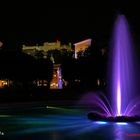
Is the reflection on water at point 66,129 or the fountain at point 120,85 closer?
the reflection on water at point 66,129

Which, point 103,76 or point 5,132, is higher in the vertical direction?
point 103,76

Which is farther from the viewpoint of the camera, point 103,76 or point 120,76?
point 103,76

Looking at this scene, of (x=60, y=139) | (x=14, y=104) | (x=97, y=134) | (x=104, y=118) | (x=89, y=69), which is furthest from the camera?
(x=89, y=69)

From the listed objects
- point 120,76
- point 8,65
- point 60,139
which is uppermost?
point 8,65

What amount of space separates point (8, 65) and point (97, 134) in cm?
6041

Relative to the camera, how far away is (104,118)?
2020 cm

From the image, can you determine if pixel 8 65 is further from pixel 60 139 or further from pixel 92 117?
pixel 60 139

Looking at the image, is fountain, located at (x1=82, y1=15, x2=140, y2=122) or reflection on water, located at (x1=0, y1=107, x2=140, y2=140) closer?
reflection on water, located at (x1=0, y1=107, x2=140, y2=140)

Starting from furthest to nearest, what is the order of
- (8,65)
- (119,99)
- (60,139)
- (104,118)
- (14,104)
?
(8,65), (14,104), (119,99), (104,118), (60,139)

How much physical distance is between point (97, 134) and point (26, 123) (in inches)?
196


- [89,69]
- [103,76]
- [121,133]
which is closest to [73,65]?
[89,69]

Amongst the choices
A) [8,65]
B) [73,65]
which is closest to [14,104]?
[8,65]

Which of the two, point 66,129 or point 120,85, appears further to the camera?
point 120,85

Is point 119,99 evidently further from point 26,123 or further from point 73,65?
point 73,65
